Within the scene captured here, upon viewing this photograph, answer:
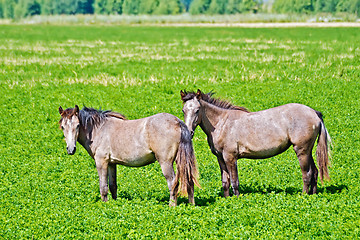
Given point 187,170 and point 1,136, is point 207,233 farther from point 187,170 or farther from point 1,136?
point 1,136

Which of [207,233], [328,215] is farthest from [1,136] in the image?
[328,215]

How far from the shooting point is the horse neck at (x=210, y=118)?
12.4m

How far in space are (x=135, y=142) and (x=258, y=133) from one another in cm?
310

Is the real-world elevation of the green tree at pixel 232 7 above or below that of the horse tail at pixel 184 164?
below

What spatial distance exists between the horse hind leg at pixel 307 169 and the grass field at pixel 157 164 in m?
0.29

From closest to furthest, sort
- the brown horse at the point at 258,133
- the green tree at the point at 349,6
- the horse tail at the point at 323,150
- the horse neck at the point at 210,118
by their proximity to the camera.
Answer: the brown horse at the point at 258,133 → the horse tail at the point at 323,150 → the horse neck at the point at 210,118 → the green tree at the point at 349,6

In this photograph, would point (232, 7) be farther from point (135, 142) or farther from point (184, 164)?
point (184, 164)

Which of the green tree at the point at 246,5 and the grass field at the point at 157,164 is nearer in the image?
the grass field at the point at 157,164

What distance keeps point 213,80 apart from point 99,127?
59.1ft

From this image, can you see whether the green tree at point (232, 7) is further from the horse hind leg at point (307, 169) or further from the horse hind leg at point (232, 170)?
the horse hind leg at point (232, 170)

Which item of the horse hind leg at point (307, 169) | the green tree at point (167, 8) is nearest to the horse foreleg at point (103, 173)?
the horse hind leg at point (307, 169)

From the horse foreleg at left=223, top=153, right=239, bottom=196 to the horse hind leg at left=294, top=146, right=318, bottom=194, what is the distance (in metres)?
1.60

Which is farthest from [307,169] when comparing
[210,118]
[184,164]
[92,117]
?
[92,117]

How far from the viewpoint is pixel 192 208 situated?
10898 millimetres
